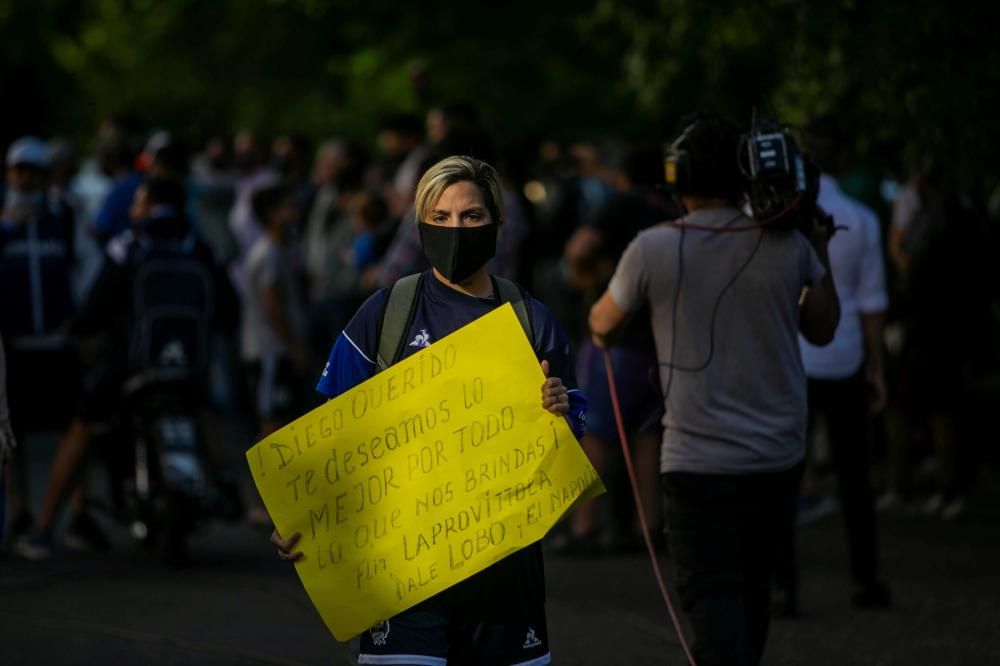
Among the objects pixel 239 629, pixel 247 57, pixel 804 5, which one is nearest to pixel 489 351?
pixel 239 629

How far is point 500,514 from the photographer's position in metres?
5.18

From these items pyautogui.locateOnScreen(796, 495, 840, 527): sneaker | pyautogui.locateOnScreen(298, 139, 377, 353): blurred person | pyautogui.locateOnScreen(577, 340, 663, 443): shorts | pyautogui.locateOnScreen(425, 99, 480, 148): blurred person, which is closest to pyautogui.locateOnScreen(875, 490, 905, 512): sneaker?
pyautogui.locateOnScreen(796, 495, 840, 527): sneaker

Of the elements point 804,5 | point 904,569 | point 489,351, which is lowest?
point 904,569

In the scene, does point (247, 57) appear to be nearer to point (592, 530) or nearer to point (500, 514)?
point (592, 530)

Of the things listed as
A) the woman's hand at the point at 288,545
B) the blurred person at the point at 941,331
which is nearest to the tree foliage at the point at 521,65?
the blurred person at the point at 941,331

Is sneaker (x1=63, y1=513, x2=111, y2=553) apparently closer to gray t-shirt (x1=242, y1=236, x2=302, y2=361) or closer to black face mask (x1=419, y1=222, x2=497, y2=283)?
gray t-shirt (x1=242, y1=236, x2=302, y2=361)

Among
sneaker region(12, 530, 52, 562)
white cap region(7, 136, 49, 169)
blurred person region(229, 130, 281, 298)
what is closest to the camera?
sneaker region(12, 530, 52, 562)

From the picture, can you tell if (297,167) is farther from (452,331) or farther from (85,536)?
(452,331)

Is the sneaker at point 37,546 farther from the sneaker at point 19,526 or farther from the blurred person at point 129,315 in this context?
the sneaker at point 19,526

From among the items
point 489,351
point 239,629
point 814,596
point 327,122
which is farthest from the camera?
point 327,122

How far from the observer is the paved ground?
8.10 meters

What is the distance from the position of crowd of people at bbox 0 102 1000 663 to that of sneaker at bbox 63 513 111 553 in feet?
0.06

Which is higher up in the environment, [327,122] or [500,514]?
[327,122]

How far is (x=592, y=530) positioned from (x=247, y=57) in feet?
69.5
